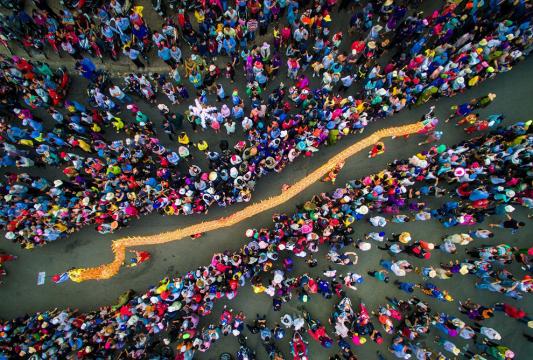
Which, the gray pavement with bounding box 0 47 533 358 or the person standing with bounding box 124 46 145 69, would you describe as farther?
the person standing with bounding box 124 46 145 69

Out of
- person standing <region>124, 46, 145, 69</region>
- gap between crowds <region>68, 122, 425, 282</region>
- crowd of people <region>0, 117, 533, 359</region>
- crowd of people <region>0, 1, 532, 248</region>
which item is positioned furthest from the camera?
person standing <region>124, 46, 145, 69</region>

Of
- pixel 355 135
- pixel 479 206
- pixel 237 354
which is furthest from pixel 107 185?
pixel 479 206

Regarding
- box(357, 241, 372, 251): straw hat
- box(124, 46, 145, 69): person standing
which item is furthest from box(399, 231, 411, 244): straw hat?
box(124, 46, 145, 69): person standing

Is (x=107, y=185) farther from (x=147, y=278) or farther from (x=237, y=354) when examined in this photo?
(x=237, y=354)

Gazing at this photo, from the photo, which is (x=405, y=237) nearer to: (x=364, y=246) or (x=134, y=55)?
(x=364, y=246)

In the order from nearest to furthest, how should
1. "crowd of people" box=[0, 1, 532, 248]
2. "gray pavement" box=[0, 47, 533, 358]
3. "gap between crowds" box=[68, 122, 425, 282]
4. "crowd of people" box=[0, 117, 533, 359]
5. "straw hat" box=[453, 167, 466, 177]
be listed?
"crowd of people" box=[0, 117, 533, 359] → "straw hat" box=[453, 167, 466, 177] → "crowd of people" box=[0, 1, 532, 248] → "gray pavement" box=[0, 47, 533, 358] → "gap between crowds" box=[68, 122, 425, 282]

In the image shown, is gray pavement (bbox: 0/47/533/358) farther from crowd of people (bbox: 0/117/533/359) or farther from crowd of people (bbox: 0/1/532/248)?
crowd of people (bbox: 0/1/532/248)
